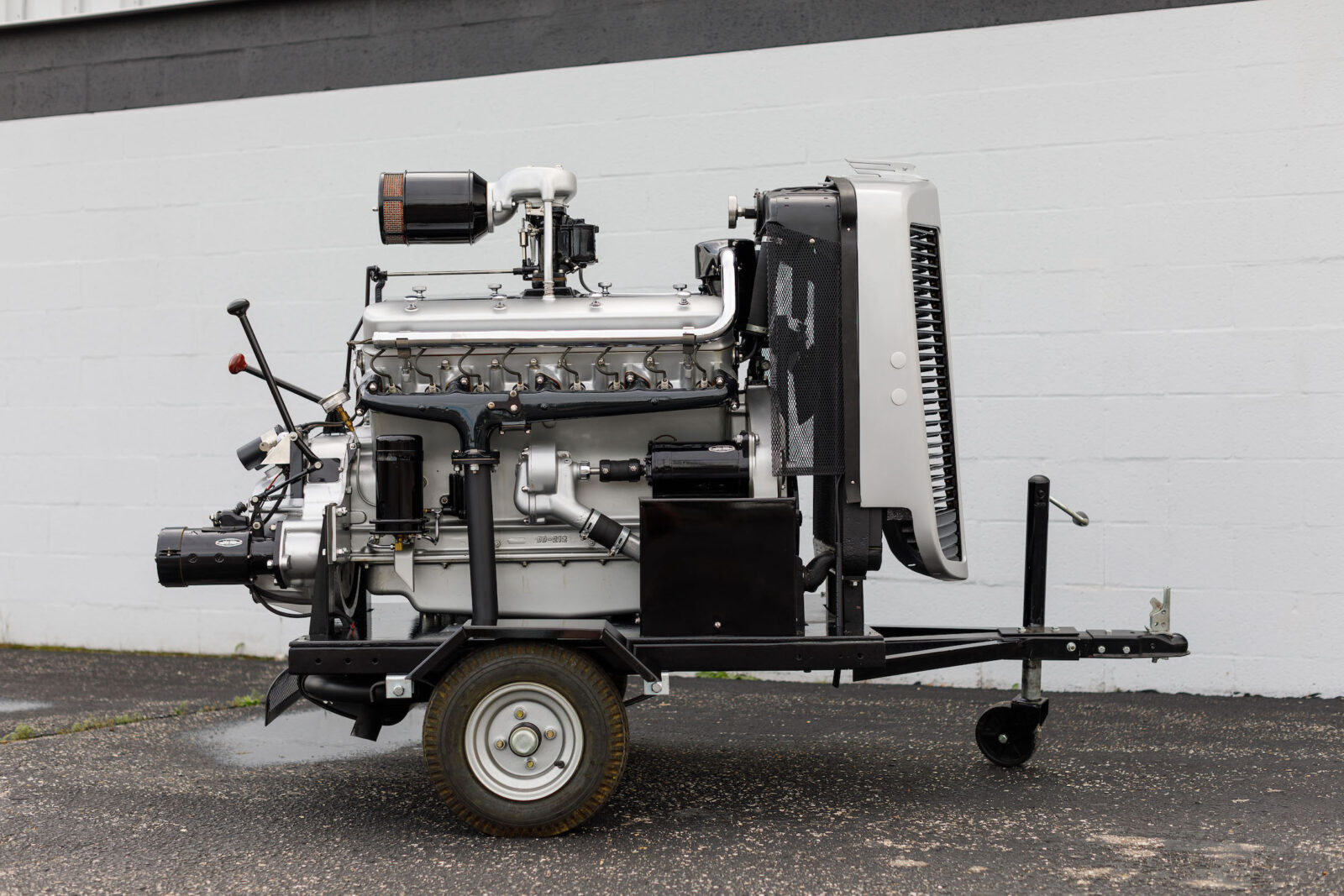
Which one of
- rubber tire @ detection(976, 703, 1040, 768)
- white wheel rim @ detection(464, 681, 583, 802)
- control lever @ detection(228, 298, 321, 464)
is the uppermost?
control lever @ detection(228, 298, 321, 464)

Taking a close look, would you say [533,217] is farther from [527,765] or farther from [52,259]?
[52,259]

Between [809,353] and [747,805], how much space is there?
1385mm

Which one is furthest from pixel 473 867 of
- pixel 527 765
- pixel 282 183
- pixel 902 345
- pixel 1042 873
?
pixel 282 183

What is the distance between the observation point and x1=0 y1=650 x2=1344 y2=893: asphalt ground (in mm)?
3021

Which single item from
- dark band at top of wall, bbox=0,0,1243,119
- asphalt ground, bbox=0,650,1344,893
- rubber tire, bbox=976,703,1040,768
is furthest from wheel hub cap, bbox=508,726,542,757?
dark band at top of wall, bbox=0,0,1243,119

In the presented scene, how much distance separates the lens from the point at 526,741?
3.32 meters

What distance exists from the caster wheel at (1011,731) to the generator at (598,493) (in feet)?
0.08

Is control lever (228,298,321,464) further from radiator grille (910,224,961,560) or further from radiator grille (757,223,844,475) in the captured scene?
radiator grille (910,224,961,560)

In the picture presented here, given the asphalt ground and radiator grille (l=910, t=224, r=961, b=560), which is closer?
the asphalt ground

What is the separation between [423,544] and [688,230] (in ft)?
8.71

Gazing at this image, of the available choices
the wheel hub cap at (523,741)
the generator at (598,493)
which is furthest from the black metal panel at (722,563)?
the wheel hub cap at (523,741)

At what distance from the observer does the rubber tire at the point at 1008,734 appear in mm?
4008

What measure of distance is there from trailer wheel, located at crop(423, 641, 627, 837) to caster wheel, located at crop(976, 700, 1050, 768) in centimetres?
141

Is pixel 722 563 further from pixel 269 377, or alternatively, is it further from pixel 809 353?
pixel 269 377
